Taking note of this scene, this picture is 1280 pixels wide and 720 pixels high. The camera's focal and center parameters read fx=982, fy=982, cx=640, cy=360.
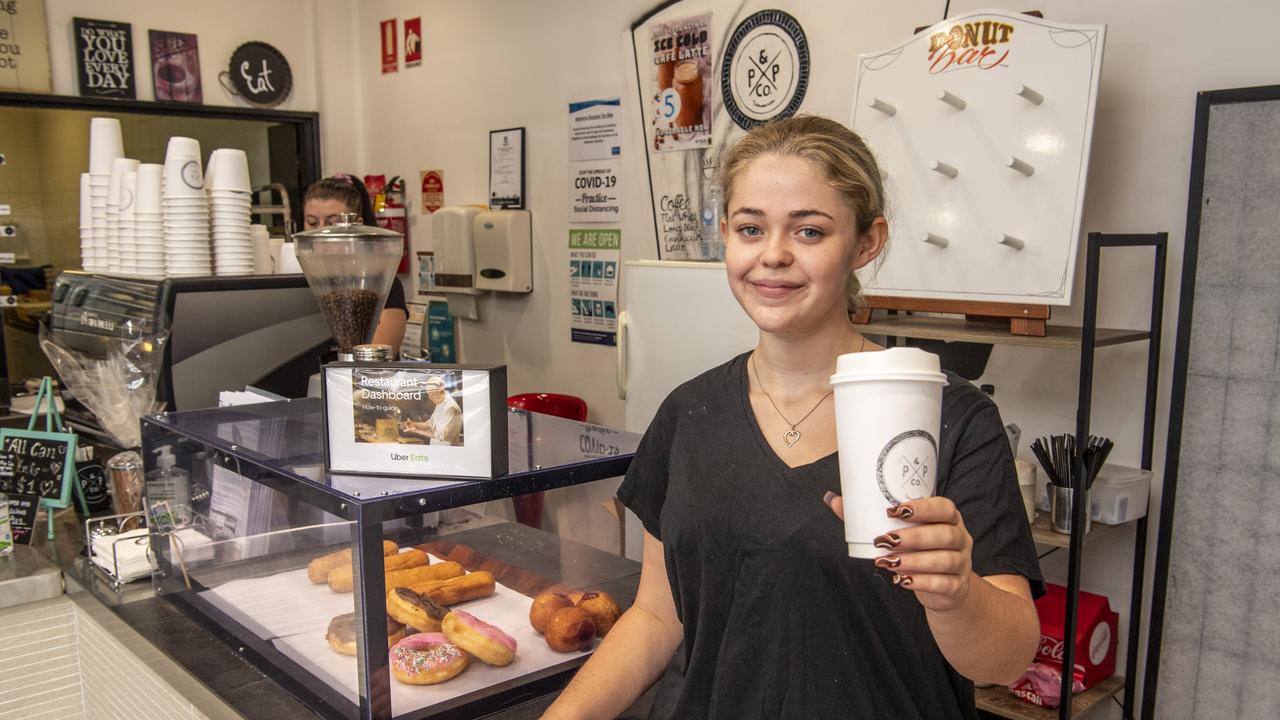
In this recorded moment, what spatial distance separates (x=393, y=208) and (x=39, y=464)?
4184 mm

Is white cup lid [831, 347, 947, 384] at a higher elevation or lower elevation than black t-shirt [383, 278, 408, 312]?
higher

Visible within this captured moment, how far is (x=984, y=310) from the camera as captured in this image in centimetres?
285

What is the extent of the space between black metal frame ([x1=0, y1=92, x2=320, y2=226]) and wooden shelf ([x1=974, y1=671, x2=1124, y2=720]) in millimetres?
5394

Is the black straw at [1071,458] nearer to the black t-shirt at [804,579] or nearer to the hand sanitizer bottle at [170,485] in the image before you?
the black t-shirt at [804,579]

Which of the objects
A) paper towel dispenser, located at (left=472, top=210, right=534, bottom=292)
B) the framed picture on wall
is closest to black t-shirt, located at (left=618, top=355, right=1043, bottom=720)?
paper towel dispenser, located at (left=472, top=210, right=534, bottom=292)

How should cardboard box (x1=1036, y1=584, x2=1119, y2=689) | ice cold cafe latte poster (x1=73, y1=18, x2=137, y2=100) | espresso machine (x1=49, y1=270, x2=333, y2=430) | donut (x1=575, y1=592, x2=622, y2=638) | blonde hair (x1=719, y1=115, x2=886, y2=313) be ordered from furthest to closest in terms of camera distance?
ice cold cafe latte poster (x1=73, y1=18, x2=137, y2=100), cardboard box (x1=1036, y1=584, x2=1119, y2=689), espresso machine (x1=49, y1=270, x2=333, y2=430), donut (x1=575, y1=592, x2=622, y2=638), blonde hair (x1=719, y1=115, x2=886, y2=313)

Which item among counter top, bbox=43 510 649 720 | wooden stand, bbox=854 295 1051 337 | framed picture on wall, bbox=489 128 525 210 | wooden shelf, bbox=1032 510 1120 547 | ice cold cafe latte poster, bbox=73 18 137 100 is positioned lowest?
wooden shelf, bbox=1032 510 1120 547

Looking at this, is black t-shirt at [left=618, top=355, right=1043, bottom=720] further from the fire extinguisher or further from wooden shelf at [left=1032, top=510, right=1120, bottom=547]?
the fire extinguisher

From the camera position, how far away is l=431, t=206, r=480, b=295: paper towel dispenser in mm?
5613

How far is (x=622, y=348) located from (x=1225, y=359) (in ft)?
6.66

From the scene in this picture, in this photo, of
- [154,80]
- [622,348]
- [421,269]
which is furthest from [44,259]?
[622,348]

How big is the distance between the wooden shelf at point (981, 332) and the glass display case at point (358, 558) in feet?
4.65

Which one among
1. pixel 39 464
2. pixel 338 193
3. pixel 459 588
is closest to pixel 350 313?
pixel 459 588

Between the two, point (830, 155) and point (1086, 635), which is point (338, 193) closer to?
point (830, 155)
